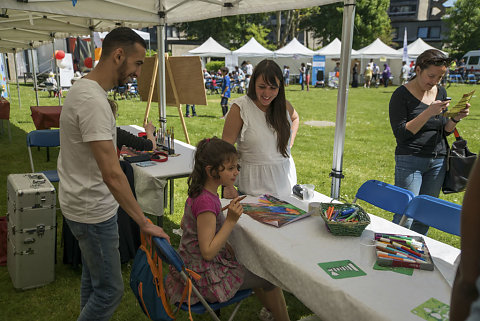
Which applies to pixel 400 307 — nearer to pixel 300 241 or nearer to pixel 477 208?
pixel 300 241

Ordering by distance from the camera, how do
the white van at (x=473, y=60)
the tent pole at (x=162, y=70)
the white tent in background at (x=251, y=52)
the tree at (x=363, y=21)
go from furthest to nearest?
the tree at (x=363, y=21)
the white van at (x=473, y=60)
the white tent in background at (x=251, y=52)
the tent pole at (x=162, y=70)

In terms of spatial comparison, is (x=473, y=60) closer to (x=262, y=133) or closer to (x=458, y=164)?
(x=458, y=164)

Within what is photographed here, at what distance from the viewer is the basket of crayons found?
76.0 inches

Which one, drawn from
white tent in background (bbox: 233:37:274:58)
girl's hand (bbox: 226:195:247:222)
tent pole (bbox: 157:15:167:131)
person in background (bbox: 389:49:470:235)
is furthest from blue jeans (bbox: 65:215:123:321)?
white tent in background (bbox: 233:37:274:58)

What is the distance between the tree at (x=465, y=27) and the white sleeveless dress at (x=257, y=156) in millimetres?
43153

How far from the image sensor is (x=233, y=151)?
80.7 inches

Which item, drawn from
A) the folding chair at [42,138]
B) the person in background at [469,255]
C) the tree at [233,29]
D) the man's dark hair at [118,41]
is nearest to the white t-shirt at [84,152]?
the man's dark hair at [118,41]

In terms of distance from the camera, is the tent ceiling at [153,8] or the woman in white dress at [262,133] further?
the tent ceiling at [153,8]

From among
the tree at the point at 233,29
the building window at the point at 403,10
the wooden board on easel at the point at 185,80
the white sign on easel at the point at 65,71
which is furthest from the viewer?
the building window at the point at 403,10

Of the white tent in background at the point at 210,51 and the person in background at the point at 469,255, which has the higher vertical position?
the white tent in background at the point at 210,51

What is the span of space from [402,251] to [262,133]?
1226 mm

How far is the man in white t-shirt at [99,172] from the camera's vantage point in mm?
1624

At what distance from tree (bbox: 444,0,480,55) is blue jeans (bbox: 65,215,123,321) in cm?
4439

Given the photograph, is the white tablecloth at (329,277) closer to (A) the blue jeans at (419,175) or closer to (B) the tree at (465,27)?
(A) the blue jeans at (419,175)
